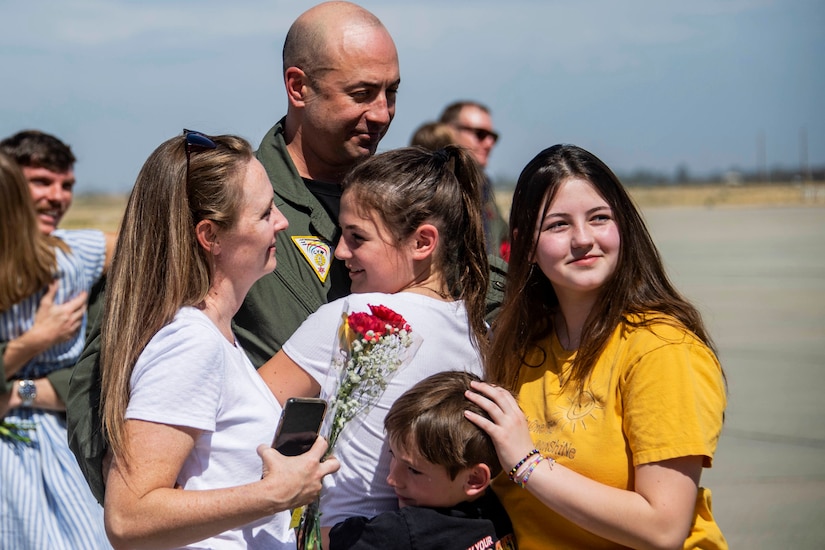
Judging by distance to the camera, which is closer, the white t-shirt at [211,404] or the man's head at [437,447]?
the white t-shirt at [211,404]

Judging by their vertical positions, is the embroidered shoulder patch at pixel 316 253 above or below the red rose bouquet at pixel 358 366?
above

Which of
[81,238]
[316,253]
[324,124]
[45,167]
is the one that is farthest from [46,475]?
[324,124]

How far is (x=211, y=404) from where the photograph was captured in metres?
2.49

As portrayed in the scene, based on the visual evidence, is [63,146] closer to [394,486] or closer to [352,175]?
[352,175]

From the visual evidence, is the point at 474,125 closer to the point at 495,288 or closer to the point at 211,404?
the point at 495,288

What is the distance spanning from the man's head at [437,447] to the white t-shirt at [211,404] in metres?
0.34

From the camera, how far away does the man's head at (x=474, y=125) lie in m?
8.69

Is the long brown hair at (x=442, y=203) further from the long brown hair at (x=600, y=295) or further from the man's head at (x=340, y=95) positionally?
the man's head at (x=340, y=95)

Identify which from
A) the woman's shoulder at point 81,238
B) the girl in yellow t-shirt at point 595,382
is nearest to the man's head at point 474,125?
the woman's shoulder at point 81,238

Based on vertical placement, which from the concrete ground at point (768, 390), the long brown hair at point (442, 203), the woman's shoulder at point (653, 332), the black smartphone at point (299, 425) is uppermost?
the long brown hair at point (442, 203)

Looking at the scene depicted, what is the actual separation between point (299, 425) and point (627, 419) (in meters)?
0.83

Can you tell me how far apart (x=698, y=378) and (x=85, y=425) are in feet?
5.47

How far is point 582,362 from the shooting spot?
274cm

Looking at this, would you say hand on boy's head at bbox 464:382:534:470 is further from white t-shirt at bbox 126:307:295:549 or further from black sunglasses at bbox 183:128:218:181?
black sunglasses at bbox 183:128:218:181
